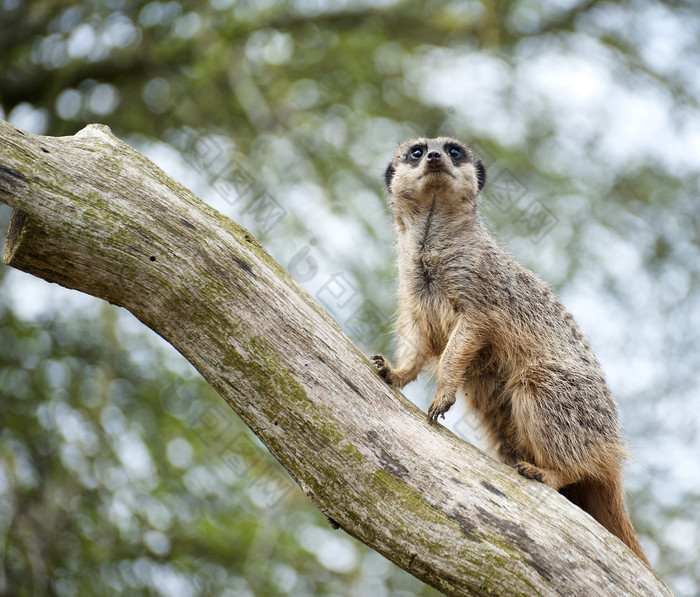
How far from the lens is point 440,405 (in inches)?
165

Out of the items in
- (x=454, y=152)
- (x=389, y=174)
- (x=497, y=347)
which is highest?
(x=454, y=152)

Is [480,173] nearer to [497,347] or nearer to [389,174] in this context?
[389,174]

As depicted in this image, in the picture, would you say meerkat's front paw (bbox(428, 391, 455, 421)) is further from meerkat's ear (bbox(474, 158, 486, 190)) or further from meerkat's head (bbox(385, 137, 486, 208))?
meerkat's ear (bbox(474, 158, 486, 190))

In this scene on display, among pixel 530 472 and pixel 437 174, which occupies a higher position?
pixel 437 174

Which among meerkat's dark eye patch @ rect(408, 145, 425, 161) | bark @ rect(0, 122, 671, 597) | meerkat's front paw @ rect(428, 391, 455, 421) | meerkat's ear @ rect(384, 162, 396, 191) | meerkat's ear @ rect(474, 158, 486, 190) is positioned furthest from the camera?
meerkat's ear @ rect(384, 162, 396, 191)

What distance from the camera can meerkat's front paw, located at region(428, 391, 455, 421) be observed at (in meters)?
4.09

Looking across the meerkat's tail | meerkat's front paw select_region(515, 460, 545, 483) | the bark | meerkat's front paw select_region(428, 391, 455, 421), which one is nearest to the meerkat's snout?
meerkat's front paw select_region(428, 391, 455, 421)

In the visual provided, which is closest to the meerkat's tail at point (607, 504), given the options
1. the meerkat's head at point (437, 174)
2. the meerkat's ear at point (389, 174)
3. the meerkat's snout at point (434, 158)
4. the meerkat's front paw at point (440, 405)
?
the meerkat's front paw at point (440, 405)

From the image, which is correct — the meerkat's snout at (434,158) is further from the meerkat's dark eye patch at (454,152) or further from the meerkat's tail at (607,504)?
the meerkat's tail at (607,504)

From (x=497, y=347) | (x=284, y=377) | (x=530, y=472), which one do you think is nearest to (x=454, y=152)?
(x=497, y=347)

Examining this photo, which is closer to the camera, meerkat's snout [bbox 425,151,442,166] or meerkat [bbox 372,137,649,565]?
meerkat [bbox 372,137,649,565]

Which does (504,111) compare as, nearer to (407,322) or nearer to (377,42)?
(377,42)

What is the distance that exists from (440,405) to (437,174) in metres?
1.78

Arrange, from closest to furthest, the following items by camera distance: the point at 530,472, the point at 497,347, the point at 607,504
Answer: the point at 530,472 < the point at 607,504 < the point at 497,347
